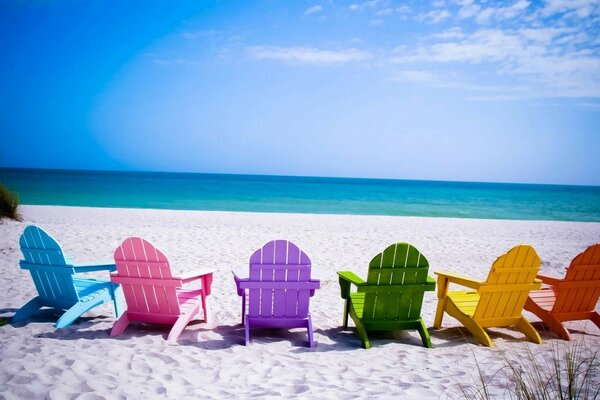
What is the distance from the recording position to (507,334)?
13.9 ft

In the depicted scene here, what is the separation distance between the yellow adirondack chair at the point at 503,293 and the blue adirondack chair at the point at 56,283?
3.69 m

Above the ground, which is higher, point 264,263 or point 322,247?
point 264,263

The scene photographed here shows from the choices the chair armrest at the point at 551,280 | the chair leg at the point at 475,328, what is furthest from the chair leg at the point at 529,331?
the chair armrest at the point at 551,280

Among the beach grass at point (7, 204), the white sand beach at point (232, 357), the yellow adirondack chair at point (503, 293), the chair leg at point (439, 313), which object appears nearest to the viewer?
the white sand beach at point (232, 357)

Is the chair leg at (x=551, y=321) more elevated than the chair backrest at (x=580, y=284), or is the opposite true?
the chair backrest at (x=580, y=284)

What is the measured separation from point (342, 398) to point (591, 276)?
3.16 m

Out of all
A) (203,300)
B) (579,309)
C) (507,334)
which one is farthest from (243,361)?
(579,309)

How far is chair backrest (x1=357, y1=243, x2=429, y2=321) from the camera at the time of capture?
364 cm

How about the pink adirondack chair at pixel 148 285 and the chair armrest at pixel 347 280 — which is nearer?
the pink adirondack chair at pixel 148 285

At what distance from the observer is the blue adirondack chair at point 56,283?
3891mm

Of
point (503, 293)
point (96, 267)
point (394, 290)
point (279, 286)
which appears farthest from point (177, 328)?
point (503, 293)

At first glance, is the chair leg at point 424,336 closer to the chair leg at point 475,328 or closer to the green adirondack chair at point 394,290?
the green adirondack chair at point 394,290

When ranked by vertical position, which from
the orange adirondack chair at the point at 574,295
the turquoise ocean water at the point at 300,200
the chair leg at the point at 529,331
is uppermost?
the orange adirondack chair at the point at 574,295

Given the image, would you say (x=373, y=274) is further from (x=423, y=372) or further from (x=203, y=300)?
(x=203, y=300)
